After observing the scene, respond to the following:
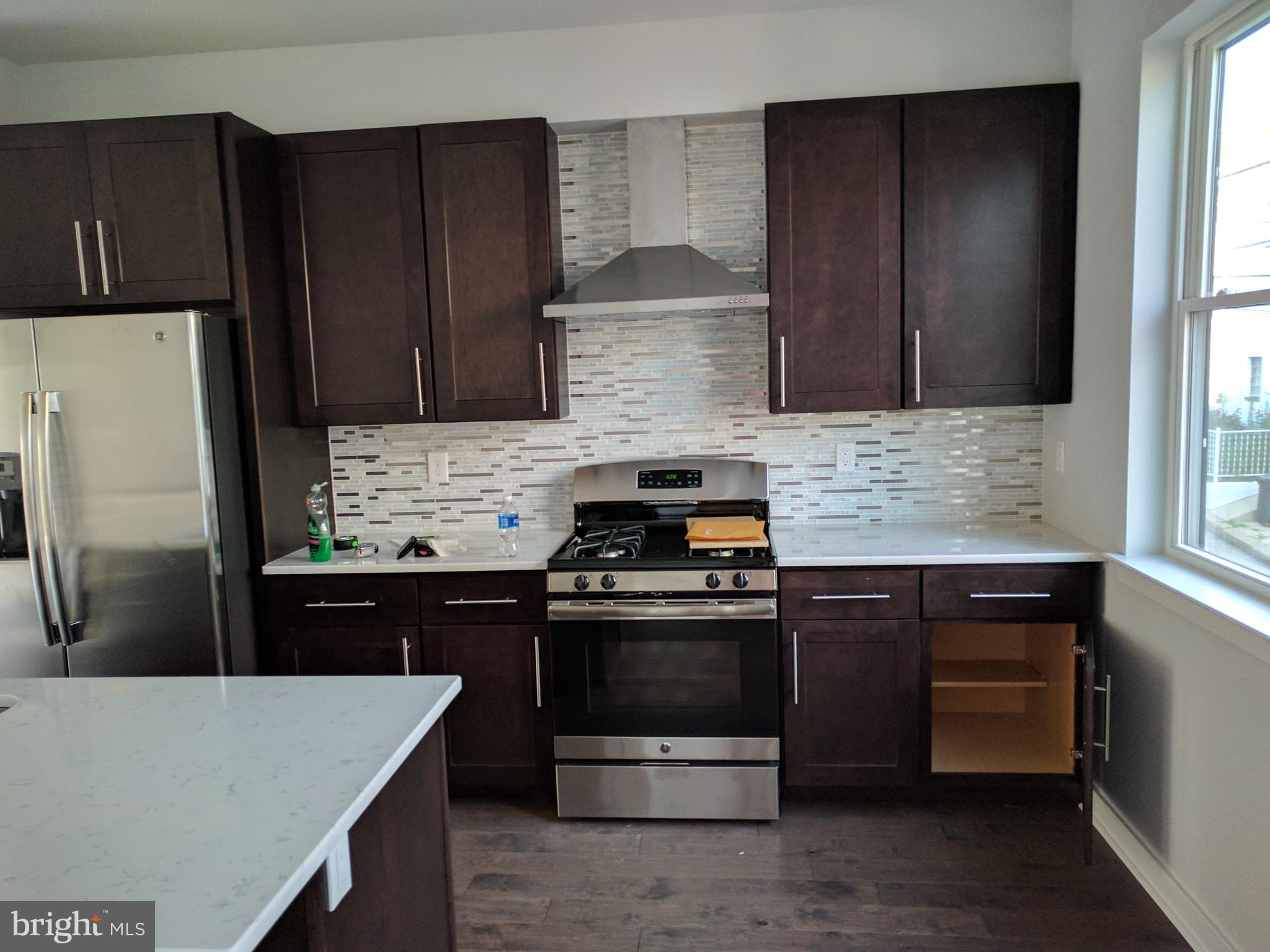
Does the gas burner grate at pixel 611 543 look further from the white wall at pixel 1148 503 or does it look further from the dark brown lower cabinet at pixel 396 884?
the white wall at pixel 1148 503

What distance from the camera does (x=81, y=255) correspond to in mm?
2771

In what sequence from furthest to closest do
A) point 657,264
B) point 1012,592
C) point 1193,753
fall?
1. point 657,264
2. point 1012,592
3. point 1193,753

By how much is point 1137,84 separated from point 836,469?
4.94 ft

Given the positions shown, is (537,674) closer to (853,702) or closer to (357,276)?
(853,702)

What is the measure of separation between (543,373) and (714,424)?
695mm

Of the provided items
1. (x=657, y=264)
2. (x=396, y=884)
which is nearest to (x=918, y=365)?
(x=657, y=264)

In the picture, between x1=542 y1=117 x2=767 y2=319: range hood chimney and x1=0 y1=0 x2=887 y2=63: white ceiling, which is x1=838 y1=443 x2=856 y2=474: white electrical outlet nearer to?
x1=542 y1=117 x2=767 y2=319: range hood chimney

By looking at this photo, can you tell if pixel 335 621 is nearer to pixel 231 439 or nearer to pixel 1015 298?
pixel 231 439

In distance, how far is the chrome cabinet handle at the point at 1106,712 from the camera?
2.47 meters

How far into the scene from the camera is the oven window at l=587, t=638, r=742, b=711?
270 centimetres

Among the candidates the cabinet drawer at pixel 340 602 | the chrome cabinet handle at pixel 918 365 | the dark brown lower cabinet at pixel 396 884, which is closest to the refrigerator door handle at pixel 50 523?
the cabinet drawer at pixel 340 602

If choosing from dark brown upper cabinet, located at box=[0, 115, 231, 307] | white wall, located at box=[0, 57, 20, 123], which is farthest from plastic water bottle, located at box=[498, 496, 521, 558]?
white wall, located at box=[0, 57, 20, 123]

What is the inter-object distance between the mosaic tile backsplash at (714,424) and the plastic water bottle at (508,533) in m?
0.28

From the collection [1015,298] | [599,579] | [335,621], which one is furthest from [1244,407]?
[335,621]
